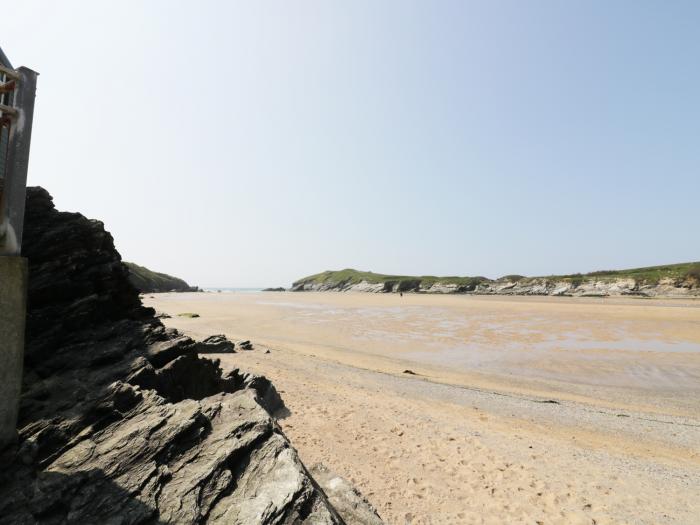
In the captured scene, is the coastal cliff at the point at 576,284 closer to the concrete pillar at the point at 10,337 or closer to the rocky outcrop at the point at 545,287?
the rocky outcrop at the point at 545,287

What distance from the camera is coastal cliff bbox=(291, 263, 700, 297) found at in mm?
86500

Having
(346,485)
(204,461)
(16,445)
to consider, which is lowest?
(346,485)

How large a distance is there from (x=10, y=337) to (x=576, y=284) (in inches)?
4866

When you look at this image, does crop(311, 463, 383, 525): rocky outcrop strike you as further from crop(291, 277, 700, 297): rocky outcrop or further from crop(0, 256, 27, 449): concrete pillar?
crop(291, 277, 700, 297): rocky outcrop

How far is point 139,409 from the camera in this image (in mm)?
6824

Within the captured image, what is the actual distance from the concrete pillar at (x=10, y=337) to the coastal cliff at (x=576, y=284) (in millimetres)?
111216

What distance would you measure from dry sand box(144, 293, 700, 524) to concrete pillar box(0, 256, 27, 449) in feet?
23.5

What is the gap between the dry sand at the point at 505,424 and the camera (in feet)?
Answer: 28.9

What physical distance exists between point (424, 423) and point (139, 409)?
997cm

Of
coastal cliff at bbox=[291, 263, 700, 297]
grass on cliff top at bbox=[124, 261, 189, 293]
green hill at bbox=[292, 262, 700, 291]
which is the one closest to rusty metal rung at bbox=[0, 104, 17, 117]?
coastal cliff at bbox=[291, 263, 700, 297]

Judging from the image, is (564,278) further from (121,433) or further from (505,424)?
(121,433)

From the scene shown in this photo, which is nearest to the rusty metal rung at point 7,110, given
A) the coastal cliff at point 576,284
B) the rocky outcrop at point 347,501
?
the rocky outcrop at point 347,501

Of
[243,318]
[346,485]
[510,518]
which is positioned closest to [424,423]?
[510,518]

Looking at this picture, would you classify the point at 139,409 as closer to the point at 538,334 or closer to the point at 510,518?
the point at 510,518
